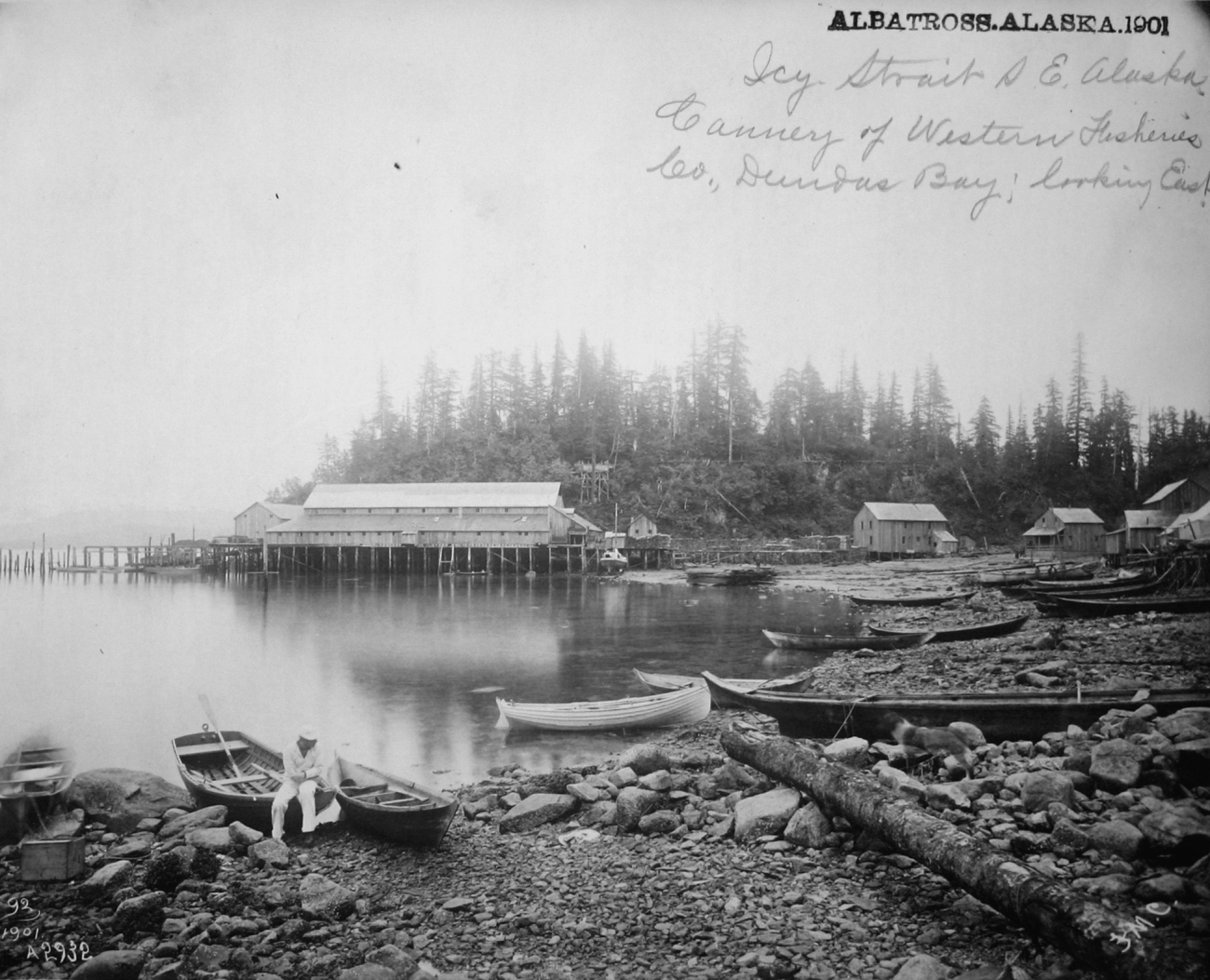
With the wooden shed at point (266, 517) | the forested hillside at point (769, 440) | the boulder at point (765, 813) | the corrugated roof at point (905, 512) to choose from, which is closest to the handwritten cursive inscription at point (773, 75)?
the forested hillside at point (769, 440)

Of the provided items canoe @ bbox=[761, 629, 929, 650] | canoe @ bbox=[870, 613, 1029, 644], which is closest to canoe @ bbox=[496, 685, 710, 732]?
canoe @ bbox=[761, 629, 929, 650]

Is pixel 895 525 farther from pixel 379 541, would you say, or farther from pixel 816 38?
pixel 379 541

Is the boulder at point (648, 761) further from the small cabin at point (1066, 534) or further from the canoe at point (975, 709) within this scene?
the small cabin at point (1066, 534)

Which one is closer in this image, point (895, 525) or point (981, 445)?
point (981, 445)

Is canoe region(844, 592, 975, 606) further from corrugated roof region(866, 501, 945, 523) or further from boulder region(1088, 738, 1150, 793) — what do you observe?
boulder region(1088, 738, 1150, 793)

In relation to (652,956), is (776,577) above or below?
above

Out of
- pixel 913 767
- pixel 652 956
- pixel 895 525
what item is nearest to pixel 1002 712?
pixel 913 767
